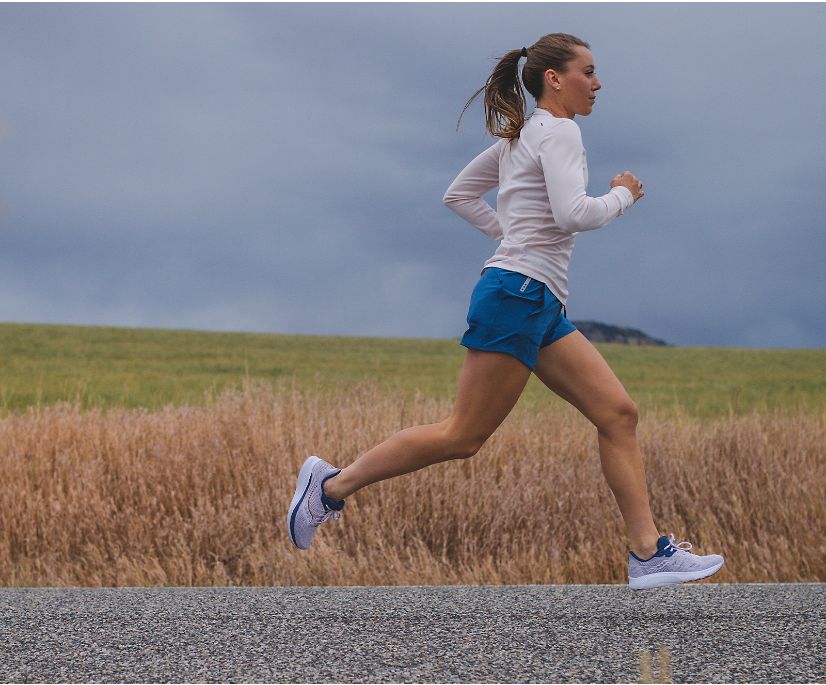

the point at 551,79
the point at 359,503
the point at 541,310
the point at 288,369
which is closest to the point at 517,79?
the point at 551,79

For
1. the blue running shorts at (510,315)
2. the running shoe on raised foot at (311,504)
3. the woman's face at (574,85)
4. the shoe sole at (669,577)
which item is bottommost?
the shoe sole at (669,577)

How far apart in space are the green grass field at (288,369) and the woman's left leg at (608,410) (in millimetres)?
5803

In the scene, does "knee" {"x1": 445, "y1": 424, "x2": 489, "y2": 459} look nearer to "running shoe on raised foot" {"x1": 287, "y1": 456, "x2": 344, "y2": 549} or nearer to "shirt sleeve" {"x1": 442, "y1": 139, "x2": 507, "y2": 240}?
"running shoe on raised foot" {"x1": 287, "y1": 456, "x2": 344, "y2": 549}

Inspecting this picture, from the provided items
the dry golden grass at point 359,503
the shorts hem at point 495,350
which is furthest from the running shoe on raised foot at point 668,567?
the dry golden grass at point 359,503

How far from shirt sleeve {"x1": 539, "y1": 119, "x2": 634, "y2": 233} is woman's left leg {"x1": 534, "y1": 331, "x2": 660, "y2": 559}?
1.67 ft

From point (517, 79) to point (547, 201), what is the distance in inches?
24.5

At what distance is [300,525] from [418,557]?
2.29 metres

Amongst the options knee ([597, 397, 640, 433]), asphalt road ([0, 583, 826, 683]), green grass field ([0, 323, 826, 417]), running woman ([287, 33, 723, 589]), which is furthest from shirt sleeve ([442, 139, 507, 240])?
green grass field ([0, 323, 826, 417])

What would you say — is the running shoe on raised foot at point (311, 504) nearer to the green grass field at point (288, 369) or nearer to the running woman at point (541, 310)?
the running woman at point (541, 310)

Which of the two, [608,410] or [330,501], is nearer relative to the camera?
[608,410]

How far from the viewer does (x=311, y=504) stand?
4324 mm

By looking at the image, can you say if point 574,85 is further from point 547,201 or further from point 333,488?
point 333,488

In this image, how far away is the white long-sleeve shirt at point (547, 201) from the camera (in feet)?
12.1

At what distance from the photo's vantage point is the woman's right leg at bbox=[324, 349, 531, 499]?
12.5 feet
